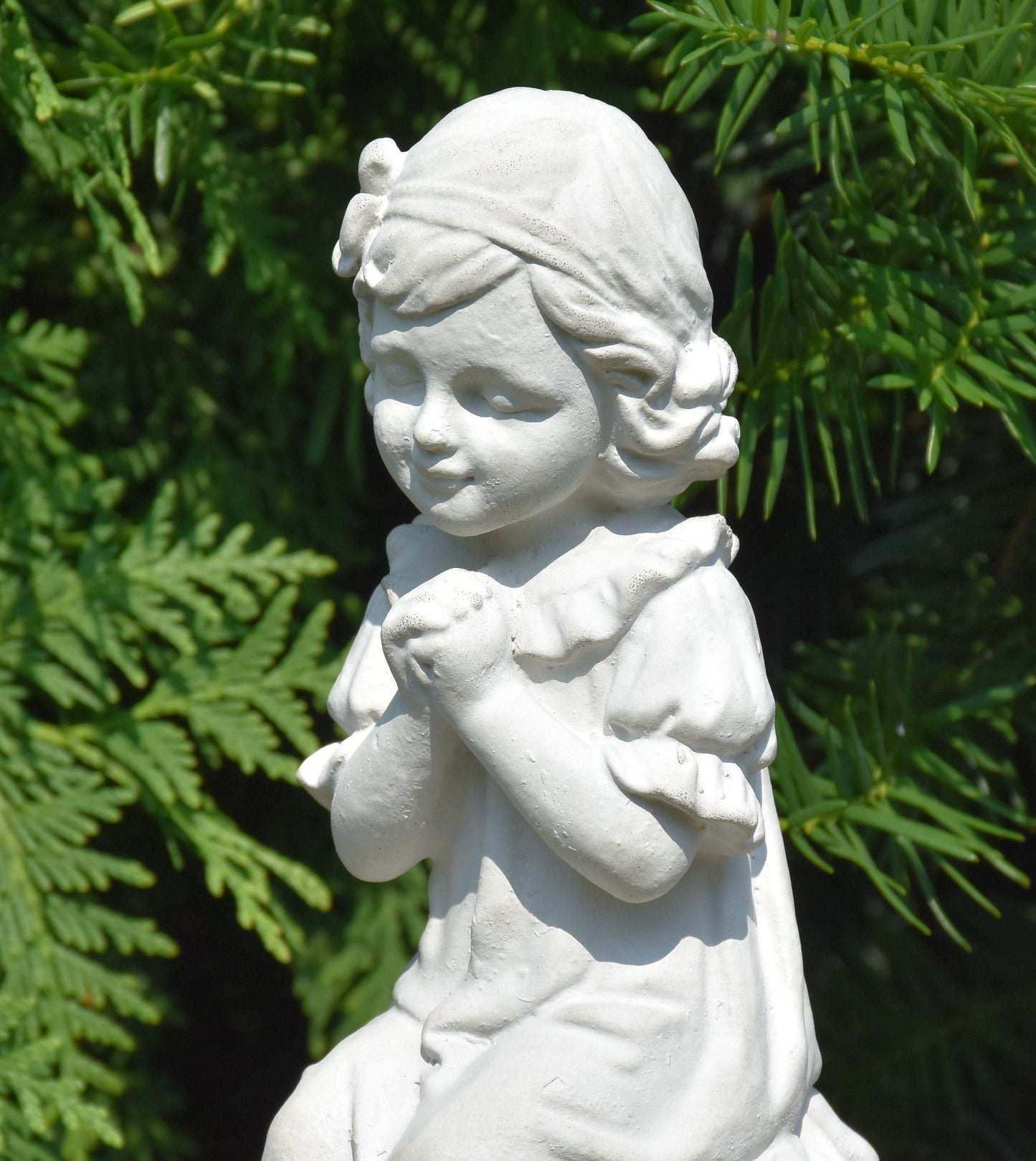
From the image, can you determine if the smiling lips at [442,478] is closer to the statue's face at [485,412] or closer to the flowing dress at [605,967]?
the statue's face at [485,412]

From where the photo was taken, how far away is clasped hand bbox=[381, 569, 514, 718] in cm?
138

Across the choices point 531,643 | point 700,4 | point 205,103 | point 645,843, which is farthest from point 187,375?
point 645,843

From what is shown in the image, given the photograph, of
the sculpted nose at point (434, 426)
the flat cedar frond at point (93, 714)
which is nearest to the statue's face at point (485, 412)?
the sculpted nose at point (434, 426)

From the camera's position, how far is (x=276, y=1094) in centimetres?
316

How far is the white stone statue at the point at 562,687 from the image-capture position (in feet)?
4.44

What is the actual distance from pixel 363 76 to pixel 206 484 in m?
0.77

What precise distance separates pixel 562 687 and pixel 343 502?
141 centimetres

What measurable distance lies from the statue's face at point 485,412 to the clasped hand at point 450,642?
72 millimetres

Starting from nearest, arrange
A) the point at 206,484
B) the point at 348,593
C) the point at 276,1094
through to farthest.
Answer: the point at 206,484 → the point at 348,593 → the point at 276,1094

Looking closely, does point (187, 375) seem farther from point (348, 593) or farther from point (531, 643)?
point (531, 643)

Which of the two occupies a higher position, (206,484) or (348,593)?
(206,484)

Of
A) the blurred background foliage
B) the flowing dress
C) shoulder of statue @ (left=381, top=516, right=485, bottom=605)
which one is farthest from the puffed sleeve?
the blurred background foliage

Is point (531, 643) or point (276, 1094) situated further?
point (276, 1094)

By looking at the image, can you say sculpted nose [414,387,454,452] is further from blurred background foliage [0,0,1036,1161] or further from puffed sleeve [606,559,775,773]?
blurred background foliage [0,0,1036,1161]
